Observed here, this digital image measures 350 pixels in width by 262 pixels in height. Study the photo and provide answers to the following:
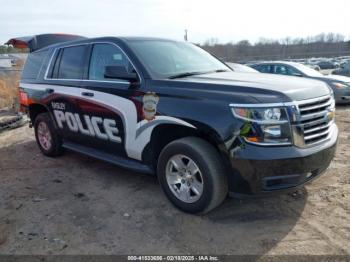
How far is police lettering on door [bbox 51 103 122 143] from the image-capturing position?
13.9 ft

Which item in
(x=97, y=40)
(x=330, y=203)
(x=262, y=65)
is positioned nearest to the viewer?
(x=330, y=203)

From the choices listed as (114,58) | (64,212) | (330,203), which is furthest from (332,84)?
(64,212)

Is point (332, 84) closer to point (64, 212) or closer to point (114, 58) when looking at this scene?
point (114, 58)

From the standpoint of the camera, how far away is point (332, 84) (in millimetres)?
10289

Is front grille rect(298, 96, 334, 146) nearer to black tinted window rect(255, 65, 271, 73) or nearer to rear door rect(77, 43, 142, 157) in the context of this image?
rear door rect(77, 43, 142, 157)

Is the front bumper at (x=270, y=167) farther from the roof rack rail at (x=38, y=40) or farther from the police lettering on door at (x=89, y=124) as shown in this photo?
the roof rack rail at (x=38, y=40)

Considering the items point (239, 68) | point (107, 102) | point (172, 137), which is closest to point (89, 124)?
point (107, 102)

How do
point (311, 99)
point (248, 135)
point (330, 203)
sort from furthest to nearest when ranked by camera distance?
point (330, 203) < point (311, 99) < point (248, 135)

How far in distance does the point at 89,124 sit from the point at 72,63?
102cm

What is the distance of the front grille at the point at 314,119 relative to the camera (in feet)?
10.0

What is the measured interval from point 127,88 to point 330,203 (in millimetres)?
2579

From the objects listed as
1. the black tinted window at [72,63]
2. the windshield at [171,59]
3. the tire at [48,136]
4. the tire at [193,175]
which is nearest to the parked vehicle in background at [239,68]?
the windshield at [171,59]

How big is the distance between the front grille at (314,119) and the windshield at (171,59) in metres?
1.44

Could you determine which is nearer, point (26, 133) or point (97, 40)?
point (97, 40)
